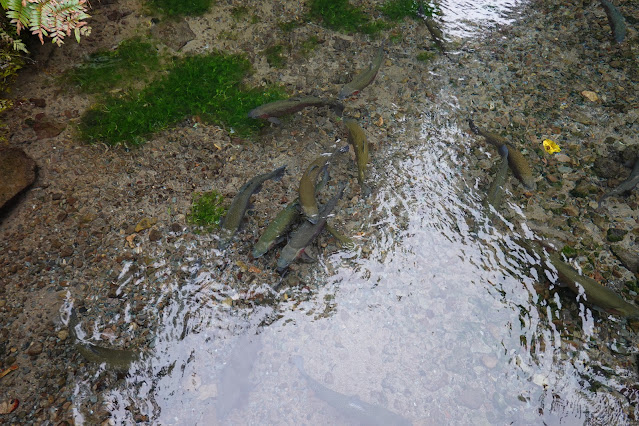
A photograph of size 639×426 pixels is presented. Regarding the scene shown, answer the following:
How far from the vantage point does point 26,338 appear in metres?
3.35

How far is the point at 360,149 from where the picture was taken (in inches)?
176

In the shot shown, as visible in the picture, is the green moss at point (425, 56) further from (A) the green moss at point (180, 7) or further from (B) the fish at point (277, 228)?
(A) the green moss at point (180, 7)

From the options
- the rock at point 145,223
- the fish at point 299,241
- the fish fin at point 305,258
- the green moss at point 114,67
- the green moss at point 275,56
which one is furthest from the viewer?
the green moss at point 275,56

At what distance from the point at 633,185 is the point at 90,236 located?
5.53 metres

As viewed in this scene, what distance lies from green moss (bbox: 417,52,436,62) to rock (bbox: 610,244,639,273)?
3.14 meters

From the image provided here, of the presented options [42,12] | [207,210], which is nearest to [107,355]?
[207,210]

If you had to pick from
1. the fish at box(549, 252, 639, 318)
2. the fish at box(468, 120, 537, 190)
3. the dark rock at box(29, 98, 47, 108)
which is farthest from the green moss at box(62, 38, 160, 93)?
the fish at box(549, 252, 639, 318)

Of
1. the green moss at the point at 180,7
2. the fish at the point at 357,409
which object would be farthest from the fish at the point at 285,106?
the fish at the point at 357,409

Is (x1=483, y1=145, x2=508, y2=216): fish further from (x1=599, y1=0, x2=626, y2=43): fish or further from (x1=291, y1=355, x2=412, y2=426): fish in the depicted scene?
(x1=599, y1=0, x2=626, y2=43): fish

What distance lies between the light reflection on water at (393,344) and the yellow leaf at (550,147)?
1.17 metres

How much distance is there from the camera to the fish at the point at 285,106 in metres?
4.66

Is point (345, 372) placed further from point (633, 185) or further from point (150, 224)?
point (633, 185)

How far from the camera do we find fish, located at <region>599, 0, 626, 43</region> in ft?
18.2

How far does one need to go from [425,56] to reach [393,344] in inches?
152
